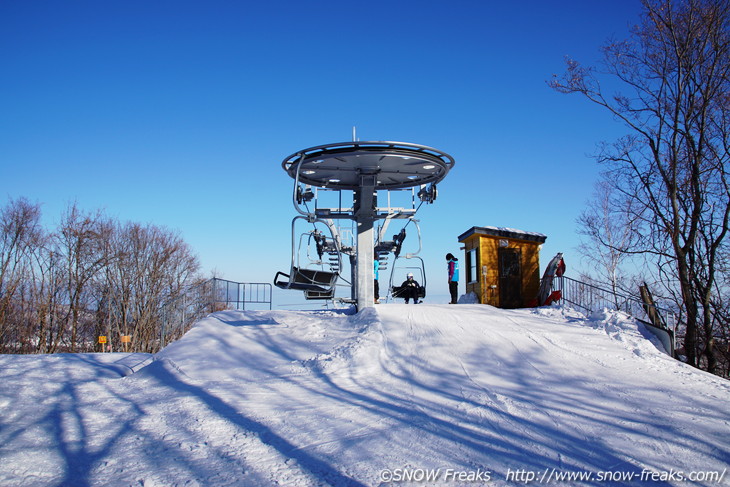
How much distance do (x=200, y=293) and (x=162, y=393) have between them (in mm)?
8796

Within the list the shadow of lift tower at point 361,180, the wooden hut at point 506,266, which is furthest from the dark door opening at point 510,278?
the shadow of lift tower at point 361,180

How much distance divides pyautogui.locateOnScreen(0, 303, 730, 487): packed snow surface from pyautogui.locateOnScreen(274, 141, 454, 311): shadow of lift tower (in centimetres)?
110

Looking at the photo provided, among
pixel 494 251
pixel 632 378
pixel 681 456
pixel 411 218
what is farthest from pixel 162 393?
pixel 494 251

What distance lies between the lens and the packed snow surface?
4.51m

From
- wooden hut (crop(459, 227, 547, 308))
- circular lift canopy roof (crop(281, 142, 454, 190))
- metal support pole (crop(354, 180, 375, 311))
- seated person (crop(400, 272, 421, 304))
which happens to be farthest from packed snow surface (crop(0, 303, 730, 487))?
wooden hut (crop(459, 227, 547, 308))

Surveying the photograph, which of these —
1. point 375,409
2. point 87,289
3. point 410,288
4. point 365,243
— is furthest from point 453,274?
point 87,289

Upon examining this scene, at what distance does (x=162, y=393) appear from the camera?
24.2ft

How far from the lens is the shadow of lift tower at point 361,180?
422 inches

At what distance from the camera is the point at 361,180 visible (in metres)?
12.3

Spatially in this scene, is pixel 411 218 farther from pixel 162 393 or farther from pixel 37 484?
pixel 37 484

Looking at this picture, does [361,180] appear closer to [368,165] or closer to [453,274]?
[368,165]

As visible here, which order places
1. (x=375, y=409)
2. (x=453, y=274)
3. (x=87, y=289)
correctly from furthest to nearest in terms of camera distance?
(x=87, y=289), (x=453, y=274), (x=375, y=409)

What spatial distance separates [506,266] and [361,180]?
25.2 feet

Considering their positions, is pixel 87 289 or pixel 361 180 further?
pixel 87 289
